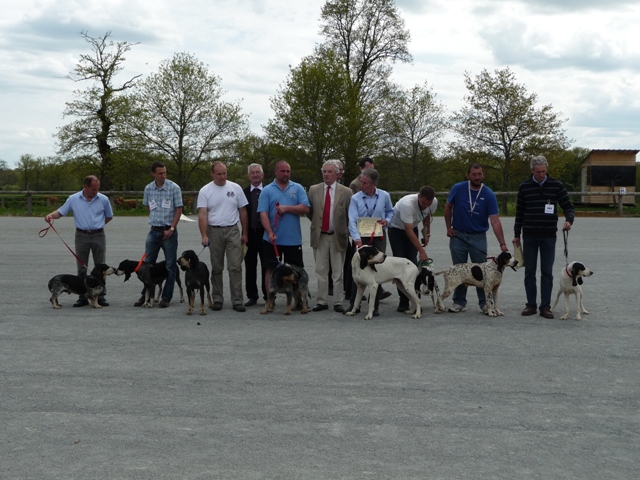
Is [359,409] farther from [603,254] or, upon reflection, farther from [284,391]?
[603,254]

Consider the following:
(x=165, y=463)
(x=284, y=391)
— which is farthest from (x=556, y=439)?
(x=165, y=463)

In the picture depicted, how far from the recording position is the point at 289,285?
9.88m

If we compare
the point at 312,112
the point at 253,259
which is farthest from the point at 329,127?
the point at 253,259

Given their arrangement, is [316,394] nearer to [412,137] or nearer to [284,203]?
[284,203]

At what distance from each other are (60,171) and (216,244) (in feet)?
161

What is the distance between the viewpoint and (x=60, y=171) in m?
55.5

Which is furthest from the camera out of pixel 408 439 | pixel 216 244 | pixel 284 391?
pixel 216 244

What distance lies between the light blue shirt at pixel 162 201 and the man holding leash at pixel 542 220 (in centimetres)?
501

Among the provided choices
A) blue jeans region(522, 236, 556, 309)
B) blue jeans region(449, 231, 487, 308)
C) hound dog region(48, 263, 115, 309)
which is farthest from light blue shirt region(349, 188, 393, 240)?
hound dog region(48, 263, 115, 309)

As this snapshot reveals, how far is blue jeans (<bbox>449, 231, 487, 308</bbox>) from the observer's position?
1017 centimetres

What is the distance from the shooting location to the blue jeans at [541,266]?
9703 millimetres

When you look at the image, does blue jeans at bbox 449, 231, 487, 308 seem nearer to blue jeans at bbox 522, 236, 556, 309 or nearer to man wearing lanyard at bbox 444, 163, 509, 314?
man wearing lanyard at bbox 444, 163, 509, 314

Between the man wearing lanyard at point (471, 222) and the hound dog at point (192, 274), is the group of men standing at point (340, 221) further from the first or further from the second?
the hound dog at point (192, 274)

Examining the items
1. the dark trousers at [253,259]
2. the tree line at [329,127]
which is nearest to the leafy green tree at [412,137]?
the tree line at [329,127]
